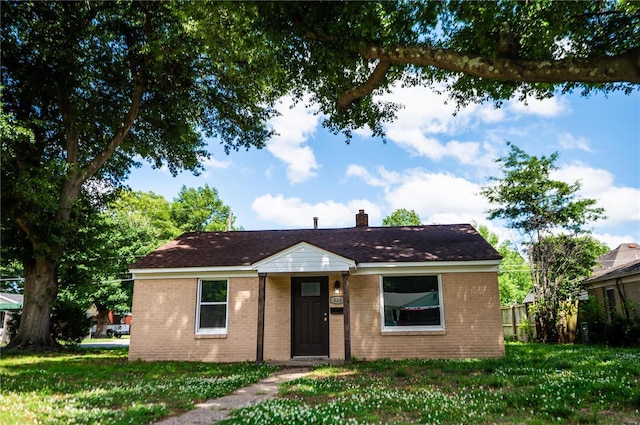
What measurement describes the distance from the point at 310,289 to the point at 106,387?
6.32m

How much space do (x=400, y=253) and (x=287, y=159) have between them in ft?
59.4

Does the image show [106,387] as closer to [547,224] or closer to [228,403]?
[228,403]

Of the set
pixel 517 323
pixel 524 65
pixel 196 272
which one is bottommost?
pixel 517 323

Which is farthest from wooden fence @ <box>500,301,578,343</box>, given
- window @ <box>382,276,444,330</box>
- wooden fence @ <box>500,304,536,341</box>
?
window @ <box>382,276,444,330</box>

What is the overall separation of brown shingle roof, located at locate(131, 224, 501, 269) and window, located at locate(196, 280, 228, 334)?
0.75 m

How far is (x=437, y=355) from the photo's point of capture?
38.1ft

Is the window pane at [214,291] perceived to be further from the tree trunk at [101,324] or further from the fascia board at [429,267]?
the tree trunk at [101,324]

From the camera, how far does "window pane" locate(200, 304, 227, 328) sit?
488 inches

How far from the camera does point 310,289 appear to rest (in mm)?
12500

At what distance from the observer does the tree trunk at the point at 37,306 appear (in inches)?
548

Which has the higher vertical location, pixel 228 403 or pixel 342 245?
pixel 342 245

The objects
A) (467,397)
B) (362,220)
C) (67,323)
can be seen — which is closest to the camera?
(467,397)

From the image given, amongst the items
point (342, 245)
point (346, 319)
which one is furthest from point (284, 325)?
point (342, 245)

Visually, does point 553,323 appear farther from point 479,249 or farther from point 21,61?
point 21,61
